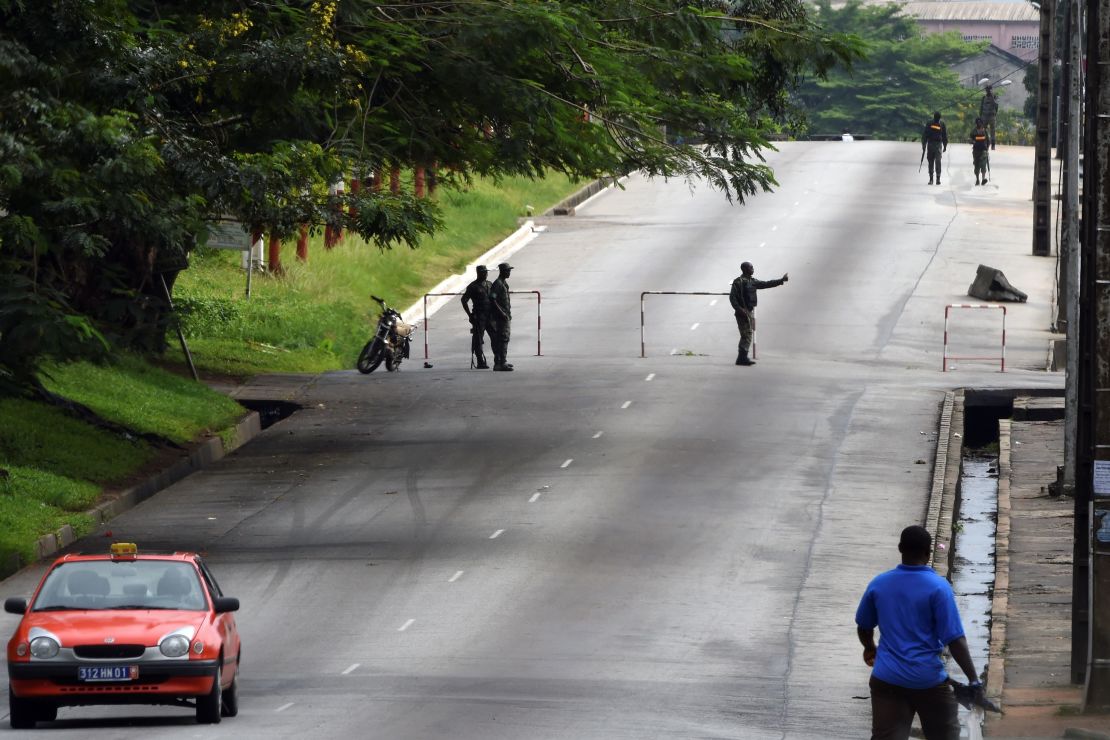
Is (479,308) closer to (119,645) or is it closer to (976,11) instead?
(119,645)

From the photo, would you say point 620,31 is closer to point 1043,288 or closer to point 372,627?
point 372,627

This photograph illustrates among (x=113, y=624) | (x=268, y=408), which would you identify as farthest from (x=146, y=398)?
(x=113, y=624)

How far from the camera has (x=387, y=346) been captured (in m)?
34.0

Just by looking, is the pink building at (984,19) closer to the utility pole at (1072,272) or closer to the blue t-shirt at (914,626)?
the utility pole at (1072,272)

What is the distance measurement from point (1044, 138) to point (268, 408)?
1973 cm

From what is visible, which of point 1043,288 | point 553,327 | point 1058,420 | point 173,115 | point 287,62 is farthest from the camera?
point 1043,288

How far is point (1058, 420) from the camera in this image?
31.2m

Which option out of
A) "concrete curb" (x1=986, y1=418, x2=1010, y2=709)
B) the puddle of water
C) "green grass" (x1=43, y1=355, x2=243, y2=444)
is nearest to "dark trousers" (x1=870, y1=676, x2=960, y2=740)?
the puddle of water

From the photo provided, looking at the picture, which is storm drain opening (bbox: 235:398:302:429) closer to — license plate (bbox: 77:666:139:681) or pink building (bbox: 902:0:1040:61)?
license plate (bbox: 77:666:139:681)

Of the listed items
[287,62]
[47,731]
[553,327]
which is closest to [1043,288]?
[553,327]

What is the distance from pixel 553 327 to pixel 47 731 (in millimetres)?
27233

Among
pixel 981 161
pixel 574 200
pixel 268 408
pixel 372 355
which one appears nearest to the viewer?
pixel 268 408

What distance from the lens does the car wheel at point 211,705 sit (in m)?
13.4

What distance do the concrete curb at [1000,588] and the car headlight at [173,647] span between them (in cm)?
576
